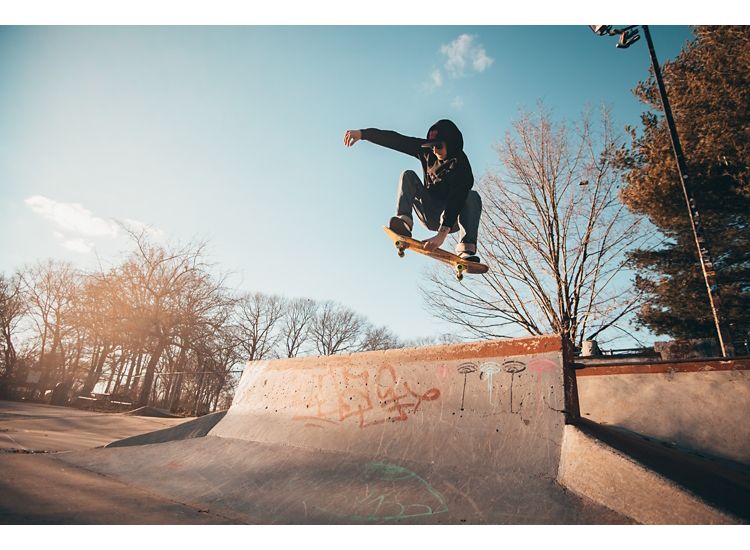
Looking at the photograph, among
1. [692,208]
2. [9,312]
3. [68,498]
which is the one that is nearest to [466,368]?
[68,498]

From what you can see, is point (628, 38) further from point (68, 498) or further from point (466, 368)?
point (68, 498)

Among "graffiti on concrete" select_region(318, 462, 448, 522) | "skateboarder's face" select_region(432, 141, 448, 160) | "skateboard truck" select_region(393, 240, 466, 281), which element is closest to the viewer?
"graffiti on concrete" select_region(318, 462, 448, 522)

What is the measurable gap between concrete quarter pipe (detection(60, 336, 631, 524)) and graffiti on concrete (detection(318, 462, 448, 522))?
1 cm

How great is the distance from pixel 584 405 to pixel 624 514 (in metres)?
2.89

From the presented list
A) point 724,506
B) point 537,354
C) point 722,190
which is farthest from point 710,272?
point 724,506

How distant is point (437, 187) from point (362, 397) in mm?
2433

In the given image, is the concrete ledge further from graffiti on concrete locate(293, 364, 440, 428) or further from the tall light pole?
the tall light pole

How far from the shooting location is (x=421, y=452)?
10.3 feet

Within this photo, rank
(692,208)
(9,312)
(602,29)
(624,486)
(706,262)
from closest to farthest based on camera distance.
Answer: (624,486) < (706,262) < (692,208) < (602,29) < (9,312)

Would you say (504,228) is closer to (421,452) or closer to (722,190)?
(722,190)

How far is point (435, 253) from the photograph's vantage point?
4383 mm

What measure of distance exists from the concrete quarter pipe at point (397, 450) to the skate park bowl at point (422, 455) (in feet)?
0.03

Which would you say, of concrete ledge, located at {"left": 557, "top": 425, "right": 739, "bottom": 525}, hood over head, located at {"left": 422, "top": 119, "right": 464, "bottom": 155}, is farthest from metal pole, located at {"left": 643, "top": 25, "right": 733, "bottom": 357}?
hood over head, located at {"left": 422, "top": 119, "right": 464, "bottom": 155}

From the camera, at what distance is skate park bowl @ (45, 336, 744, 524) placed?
7.42 ft
